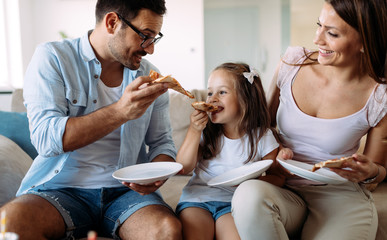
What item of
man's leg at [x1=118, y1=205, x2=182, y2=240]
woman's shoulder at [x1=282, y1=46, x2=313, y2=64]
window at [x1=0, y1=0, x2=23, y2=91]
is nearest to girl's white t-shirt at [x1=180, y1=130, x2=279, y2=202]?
man's leg at [x1=118, y1=205, x2=182, y2=240]

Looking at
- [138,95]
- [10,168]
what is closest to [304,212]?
[138,95]

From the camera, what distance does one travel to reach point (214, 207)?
1635 millimetres

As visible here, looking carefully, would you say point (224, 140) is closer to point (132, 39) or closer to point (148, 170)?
point (148, 170)

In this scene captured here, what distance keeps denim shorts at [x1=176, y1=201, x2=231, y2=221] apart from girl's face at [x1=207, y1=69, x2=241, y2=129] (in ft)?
1.20

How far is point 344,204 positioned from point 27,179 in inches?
51.3

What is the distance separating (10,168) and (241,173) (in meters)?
1.11

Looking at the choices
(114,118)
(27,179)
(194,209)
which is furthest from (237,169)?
(27,179)

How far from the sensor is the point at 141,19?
5.58 ft

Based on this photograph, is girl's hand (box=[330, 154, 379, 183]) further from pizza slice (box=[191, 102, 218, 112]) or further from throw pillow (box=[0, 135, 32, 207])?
throw pillow (box=[0, 135, 32, 207])

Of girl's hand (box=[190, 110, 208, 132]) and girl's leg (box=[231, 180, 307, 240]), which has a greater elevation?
girl's hand (box=[190, 110, 208, 132])

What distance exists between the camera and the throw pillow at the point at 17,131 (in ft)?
7.57

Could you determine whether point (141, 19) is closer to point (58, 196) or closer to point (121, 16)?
point (121, 16)

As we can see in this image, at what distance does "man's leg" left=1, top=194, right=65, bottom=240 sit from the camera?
50.9 inches

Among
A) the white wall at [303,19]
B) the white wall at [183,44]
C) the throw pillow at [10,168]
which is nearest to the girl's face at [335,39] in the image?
the throw pillow at [10,168]
